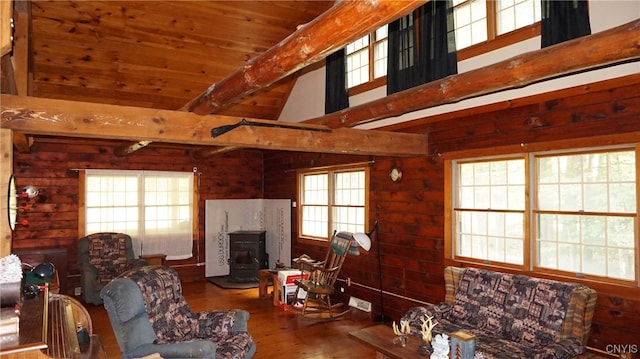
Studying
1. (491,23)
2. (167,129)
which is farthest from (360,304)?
(491,23)

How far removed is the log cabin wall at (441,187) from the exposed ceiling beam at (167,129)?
19.5 inches

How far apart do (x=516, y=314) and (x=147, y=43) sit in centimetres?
574

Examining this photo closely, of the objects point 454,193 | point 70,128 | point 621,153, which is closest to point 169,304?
point 70,128

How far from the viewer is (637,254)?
3.57m

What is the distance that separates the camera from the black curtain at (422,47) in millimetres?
4738

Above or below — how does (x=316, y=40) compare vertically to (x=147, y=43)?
below

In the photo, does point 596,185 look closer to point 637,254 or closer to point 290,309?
point 637,254

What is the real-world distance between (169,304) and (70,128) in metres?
1.69

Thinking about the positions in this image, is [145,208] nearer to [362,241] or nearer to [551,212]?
[362,241]

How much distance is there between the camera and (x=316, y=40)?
2.42 metres

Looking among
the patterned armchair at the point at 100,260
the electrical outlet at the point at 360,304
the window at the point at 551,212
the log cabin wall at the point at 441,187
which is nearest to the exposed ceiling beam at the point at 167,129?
the log cabin wall at the point at 441,187

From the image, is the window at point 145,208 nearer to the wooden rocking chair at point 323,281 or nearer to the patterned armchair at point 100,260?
the patterned armchair at point 100,260

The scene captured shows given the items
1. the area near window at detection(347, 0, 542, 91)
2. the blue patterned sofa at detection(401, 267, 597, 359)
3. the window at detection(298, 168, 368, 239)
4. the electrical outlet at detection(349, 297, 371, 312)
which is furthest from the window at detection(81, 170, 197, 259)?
the blue patterned sofa at detection(401, 267, 597, 359)

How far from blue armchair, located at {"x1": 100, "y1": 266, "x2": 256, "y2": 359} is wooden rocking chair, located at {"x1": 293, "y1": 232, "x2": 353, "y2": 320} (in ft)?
7.26
